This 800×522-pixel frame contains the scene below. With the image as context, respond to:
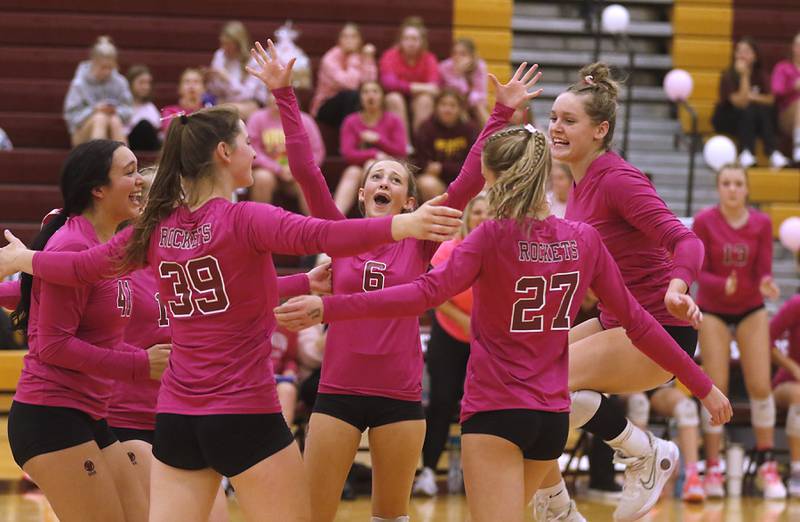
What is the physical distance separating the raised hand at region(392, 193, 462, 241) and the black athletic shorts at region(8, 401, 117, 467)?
4.53 ft

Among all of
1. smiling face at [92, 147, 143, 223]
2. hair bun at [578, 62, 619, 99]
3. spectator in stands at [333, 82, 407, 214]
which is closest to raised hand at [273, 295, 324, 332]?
smiling face at [92, 147, 143, 223]

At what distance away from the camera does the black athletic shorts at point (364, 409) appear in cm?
433

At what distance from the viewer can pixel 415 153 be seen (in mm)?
9258

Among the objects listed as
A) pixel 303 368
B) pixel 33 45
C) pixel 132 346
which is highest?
pixel 33 45

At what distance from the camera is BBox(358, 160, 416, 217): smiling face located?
4.52 m

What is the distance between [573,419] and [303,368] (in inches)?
116

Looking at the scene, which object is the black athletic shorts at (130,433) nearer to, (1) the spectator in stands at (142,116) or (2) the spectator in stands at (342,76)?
(1) the spectator in stands at (142,116)

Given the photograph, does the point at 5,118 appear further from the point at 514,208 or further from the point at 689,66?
the point at 514,208

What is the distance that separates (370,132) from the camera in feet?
29.9

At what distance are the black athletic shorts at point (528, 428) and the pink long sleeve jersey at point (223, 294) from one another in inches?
26.2

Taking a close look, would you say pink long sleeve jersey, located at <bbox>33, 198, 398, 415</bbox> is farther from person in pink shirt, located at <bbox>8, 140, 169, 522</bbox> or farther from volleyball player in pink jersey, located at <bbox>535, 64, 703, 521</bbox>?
volleyball player in pink jersey, located at <bbox>535, 64, 703, 521</bbox>

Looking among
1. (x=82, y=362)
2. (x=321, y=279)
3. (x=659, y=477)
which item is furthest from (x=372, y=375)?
(x=659, y=477)

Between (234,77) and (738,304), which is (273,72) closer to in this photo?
(738,304)

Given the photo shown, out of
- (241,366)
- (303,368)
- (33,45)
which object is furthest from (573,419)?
(33,45)
